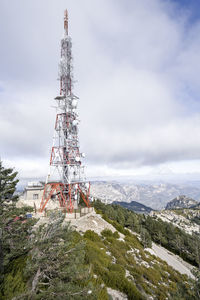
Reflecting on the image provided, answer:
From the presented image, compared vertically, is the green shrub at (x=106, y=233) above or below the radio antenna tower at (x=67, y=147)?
below

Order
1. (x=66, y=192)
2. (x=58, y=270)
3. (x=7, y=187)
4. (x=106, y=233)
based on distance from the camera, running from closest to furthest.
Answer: (x=58, y=270), (x=7, y=187), (x=106, y=233), (x=66, y=192)

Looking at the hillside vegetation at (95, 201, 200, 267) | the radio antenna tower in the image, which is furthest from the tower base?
the hillside vegetation at (95, 201, 200, 267)

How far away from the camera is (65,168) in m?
30.8

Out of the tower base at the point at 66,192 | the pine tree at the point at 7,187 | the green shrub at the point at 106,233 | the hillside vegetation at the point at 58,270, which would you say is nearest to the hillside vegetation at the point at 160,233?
the tower base at the point at 66,192

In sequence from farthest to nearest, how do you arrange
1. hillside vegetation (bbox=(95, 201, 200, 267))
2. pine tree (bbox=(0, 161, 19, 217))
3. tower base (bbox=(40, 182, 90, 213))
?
hillside vegetation (bbox=(95, 201, 200, 267)) → tower base (bbox=(40, 182, 90, 213)) → pine tree (bbox=(0, 161, 19, 217))

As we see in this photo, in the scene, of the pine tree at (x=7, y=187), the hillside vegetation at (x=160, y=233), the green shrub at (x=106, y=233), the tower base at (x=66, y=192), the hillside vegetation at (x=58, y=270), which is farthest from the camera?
the hillside vegetation at (x=160, y=233)

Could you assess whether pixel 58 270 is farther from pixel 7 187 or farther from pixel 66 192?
pixel 66 192

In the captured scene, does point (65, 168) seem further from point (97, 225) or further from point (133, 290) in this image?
point (133, 290)

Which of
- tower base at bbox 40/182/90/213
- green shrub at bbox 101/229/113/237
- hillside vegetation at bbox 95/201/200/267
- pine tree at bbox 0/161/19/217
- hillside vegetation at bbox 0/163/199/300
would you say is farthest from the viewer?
hillside vegetation at bbox 95/201/200/267

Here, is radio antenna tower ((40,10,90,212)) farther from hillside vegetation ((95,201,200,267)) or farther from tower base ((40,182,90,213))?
hillside vegetation ((95,201,200,267))

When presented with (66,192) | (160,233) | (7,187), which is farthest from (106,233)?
(160,233)

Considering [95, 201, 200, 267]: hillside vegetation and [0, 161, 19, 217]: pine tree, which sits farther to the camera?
[95, 201, 200, 267]: hillside vegetation

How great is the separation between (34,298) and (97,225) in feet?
63.0

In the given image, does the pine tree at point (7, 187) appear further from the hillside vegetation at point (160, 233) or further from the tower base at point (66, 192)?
the hillside vegetation at point (160, 233)
